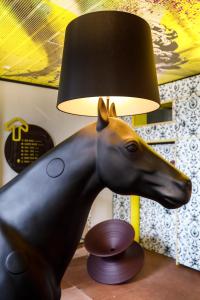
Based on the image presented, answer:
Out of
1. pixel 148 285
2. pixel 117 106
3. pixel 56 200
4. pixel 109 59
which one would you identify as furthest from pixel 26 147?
pixel 109 59

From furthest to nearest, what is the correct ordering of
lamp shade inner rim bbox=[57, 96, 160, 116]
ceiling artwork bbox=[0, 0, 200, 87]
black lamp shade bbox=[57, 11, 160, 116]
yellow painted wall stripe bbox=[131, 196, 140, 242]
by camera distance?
yellow painted wall stripe bbox=[131, 196, 140, 242] < ceiling artwork bbox=[0, 0, 200, 87] < lamp shade inner rim bbox=[57, 96, 160, 116] < black lamp shade bbox=[57, 11, 160, 116]

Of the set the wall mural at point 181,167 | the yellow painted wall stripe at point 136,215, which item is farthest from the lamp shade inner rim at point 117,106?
the yellow painted wall stripe at point 136,215

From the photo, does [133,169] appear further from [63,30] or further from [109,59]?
[63,30]

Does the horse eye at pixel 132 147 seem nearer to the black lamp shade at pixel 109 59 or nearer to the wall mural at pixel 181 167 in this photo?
the black lamp shade at pixel 109 59

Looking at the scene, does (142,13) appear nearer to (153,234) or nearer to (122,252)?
(122,252)

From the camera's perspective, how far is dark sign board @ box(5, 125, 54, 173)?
11.2ft

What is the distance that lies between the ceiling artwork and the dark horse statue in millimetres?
1235

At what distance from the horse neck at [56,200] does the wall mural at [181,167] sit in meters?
2.57

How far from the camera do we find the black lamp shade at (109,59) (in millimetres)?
843

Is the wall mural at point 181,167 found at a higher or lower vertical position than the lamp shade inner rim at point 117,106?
lower

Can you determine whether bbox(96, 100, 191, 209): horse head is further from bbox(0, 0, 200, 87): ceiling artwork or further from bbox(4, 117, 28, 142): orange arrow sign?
bbox(4, 117, 28, 142): orange arrow sign

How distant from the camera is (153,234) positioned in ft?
12.2

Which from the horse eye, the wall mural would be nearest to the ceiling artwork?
the wall mural

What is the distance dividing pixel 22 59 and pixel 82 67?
6.91 ft
